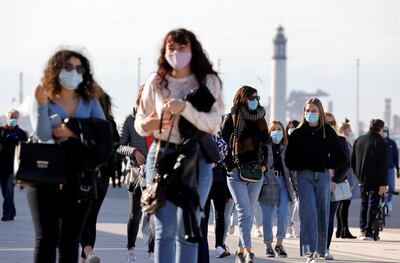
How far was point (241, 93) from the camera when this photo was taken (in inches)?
559

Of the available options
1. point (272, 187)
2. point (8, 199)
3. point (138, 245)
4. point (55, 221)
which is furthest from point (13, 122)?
point (55, 221)

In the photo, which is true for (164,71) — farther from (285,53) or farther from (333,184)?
(285,53)

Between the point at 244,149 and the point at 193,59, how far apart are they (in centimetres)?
488

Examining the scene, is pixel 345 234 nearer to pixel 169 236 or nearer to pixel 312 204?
pixel 312 204

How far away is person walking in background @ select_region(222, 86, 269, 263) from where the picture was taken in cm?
1400

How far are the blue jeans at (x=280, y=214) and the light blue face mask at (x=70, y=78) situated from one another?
7.09 metres

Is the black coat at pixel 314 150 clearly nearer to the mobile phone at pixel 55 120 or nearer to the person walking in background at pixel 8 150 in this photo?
the mobile phone at pixel 55 120

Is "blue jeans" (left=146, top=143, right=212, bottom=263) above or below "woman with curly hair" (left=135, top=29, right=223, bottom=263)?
below

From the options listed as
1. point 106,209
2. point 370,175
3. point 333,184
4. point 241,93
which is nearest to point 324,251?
point 333,184

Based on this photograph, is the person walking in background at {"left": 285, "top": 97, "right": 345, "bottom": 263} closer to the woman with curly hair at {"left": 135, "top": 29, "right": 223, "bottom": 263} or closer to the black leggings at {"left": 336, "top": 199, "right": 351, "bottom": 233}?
the woman with curly hair at {"left": 135, "top": 29, "right": 223, "bottom": 263}

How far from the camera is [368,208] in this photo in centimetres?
1998

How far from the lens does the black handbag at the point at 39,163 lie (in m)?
8.78

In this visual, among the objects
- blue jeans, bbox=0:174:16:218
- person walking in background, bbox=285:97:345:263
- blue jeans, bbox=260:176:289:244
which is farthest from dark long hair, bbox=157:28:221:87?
blue jeans, bbox=0:174:16:218

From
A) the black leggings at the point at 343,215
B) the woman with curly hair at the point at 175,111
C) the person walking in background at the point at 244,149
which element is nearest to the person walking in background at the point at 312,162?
the person walking in background at the point at 244,149
